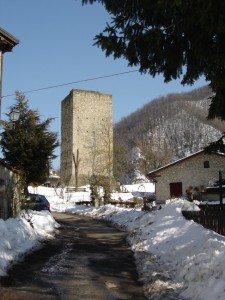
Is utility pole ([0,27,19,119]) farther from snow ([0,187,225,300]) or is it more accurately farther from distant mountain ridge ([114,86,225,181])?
distant mountain ridge ([114,86,225,181])

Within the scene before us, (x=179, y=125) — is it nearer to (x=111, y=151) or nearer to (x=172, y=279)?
(x=111, y=151)

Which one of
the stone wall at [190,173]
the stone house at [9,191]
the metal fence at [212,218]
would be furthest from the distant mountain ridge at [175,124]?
the metal fence at [212,218]

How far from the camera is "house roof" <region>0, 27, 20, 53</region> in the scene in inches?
814

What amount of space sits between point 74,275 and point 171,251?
2862 mm

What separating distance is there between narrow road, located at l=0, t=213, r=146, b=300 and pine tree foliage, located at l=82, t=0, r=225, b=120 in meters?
3.78

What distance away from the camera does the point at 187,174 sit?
129 feet

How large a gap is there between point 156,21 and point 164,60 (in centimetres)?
76

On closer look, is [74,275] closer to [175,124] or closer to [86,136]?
[86,136]

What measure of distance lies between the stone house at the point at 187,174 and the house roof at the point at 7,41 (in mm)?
21588

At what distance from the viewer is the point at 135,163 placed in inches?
3194

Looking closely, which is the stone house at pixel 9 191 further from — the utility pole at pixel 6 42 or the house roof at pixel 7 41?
the house roof at pixel 7 41

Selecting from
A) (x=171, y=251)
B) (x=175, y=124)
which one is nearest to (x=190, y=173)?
(x=171, y=251)

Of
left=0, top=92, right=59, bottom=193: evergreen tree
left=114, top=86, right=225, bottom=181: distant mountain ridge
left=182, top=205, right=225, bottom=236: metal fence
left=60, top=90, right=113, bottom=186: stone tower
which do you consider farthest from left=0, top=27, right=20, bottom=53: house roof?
left=114, top=86, right=225, bottom=181: distant mountain ridge

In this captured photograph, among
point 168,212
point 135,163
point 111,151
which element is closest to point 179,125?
point 135,163
